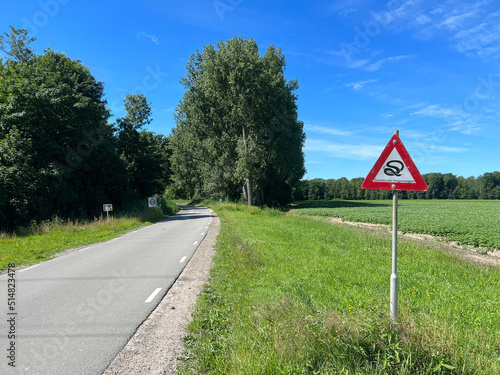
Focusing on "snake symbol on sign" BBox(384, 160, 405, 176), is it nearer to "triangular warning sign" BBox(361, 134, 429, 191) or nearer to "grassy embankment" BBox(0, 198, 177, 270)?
"triangular warning sign" BBox(361, 134, 429, 191)

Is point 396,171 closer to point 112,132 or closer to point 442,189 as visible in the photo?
point 112,132

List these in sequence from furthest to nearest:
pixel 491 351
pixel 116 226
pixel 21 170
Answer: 1. pixel 116 226
2. pixel 21 170
3. pixel 491 351

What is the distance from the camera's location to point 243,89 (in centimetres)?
3634

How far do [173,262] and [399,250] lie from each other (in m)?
8.11

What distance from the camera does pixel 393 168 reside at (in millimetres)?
3969

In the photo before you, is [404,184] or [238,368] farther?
[404,184]

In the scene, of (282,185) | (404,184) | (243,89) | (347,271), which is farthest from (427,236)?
(282,185)

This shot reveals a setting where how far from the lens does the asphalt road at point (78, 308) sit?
3770mm

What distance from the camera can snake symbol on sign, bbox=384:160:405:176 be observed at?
3953 millimetres

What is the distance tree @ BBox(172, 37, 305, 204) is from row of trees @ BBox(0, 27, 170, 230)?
499 inches

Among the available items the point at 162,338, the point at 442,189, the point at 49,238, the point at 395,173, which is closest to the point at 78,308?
the point at 162,338

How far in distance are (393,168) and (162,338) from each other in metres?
4.13

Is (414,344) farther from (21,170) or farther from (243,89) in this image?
(243,89)

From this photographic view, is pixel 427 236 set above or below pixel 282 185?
below
